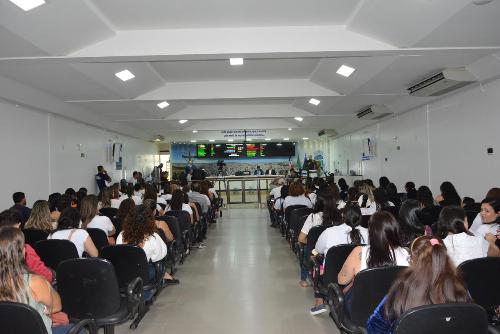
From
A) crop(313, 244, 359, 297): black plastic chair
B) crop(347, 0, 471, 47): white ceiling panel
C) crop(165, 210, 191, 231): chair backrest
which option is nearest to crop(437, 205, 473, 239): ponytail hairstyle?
crop(313, 244, 359, 297): black plastic chair

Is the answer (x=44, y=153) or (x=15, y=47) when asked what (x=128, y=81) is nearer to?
(x=44, y=153)

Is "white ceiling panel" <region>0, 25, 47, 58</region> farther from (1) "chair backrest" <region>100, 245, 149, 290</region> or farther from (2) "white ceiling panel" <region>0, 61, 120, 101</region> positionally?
(1) "chair backrest" <region>100, 245, 149, 290</region>

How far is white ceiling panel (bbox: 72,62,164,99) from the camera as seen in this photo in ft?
22.2

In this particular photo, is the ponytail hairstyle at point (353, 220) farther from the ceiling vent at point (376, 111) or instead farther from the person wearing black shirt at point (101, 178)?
the person wearing black shirt at point (101, 178)

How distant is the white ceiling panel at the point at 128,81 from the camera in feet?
22.2

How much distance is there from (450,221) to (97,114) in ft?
34.0

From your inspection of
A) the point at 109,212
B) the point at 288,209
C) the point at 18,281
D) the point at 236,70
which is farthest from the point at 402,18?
the point at 109,212

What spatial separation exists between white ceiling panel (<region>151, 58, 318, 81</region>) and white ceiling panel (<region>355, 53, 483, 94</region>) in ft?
4.28

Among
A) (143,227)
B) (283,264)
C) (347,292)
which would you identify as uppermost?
(143,227)

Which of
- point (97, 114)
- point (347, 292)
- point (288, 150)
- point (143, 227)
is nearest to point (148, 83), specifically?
point (97, 114)

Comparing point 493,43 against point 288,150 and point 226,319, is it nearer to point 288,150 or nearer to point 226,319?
point 226,319

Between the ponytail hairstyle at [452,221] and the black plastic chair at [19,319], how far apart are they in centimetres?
265

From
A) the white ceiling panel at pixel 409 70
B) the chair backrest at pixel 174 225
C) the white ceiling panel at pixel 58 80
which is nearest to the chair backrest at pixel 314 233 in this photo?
the chair backrest at pixel 174 225

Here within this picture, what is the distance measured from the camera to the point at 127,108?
34.8 feet
